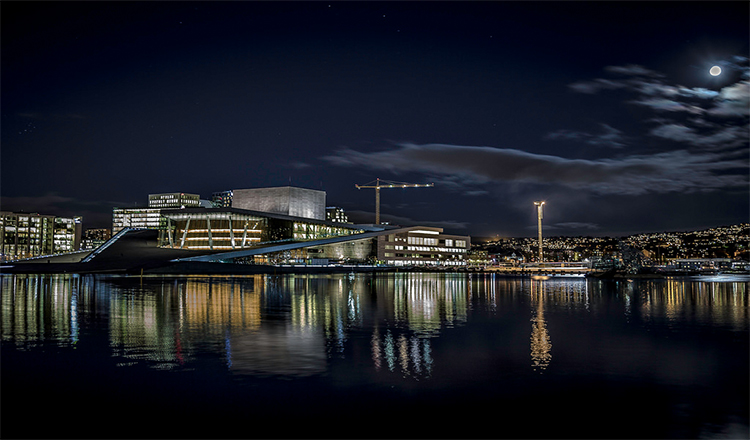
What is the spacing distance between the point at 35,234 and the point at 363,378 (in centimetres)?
17664

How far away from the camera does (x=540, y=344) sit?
1581 cm

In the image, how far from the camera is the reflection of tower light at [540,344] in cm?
1305

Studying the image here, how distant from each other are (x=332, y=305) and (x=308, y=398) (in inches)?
696

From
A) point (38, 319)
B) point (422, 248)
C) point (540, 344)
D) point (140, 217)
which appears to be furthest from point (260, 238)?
point (140, 217)

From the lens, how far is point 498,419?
28.2 feet

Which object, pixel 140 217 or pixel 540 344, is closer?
pixel 540 344

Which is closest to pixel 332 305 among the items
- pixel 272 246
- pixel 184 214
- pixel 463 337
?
pixel 463 337

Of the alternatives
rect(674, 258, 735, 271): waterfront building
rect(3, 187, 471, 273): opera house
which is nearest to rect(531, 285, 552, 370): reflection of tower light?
rect(3, 187, 471, 273): opera house

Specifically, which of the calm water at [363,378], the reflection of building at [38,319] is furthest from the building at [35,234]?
the calm water at [363,378]

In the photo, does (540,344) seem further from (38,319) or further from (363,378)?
(38,319)

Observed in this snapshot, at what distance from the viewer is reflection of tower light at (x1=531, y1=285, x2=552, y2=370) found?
13047 mm

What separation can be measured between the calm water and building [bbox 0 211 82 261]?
150535mm

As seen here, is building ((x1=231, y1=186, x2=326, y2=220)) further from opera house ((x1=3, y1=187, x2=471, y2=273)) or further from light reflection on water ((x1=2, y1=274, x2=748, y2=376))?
light reflection on water ((x1=2, y1=274, x2=748, y2=376))

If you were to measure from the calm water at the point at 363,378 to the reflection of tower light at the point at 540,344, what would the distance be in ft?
0.32
